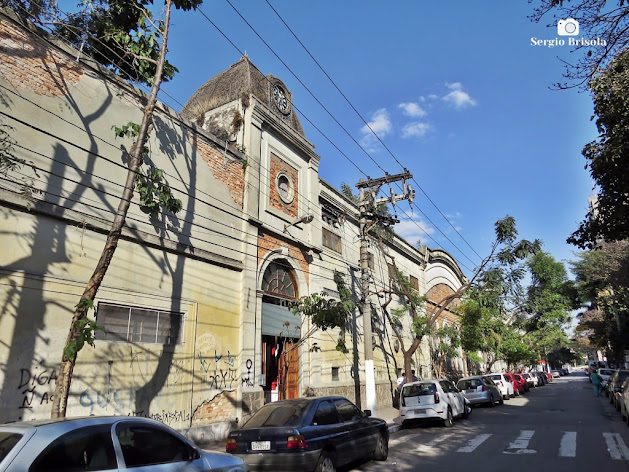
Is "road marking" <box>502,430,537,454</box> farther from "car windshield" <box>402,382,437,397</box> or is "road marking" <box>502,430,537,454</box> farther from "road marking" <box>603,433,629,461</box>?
"car windshield" <box>402,382,437,397</box>

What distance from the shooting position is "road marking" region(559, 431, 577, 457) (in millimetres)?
8922

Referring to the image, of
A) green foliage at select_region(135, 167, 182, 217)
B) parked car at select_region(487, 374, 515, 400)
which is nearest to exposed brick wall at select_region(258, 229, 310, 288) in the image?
green foliage at select_region(135, 167, 182, 217)

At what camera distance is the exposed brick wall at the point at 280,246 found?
1456 centimetres

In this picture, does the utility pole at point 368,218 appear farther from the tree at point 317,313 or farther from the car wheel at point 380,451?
the car wheel at point 380,451

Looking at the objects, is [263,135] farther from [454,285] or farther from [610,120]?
[454,285]

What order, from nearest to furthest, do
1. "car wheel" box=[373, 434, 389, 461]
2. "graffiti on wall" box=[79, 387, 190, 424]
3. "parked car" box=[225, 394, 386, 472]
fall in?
"parked car" box=[225, 394, 386, 472], "graffiti on wall" box=[79, 387, 190, 424], "car wheel" box=[373, 434, 389, 461]

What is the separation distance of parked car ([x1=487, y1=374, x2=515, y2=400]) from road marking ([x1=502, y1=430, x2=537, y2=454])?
1423 cm

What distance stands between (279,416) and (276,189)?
9.84m

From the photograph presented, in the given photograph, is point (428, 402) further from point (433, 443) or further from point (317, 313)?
point (317, 313)

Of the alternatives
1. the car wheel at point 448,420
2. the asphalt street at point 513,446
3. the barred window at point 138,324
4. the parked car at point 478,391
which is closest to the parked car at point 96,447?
the asphalt street at point 513,446

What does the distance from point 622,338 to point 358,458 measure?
38459mm

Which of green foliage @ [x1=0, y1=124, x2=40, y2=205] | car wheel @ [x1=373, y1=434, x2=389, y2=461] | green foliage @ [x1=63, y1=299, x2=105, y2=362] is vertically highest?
green foliage @ [x1=0, y1=124, x2=40, y2=205]

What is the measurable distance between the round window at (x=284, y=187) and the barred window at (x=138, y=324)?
6.71 m

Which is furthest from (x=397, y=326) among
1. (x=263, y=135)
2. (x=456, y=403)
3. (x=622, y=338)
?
(x=622, y=338)
